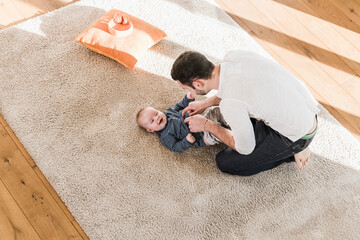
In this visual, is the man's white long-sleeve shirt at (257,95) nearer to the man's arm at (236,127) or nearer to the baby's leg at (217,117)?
the man's arm at (236,127)

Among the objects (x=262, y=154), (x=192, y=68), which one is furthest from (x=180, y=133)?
(x=192, y=68)

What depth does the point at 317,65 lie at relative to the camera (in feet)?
6.68

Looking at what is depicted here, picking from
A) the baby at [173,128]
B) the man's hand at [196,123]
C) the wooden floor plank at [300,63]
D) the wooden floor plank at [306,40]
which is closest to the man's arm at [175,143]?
the baby at [173,128]

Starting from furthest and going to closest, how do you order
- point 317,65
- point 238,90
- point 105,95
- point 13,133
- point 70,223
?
point 317,65
point 105,95
point 13,133
point 70,223
point 238,90

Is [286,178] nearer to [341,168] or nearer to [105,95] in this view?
[341,168]

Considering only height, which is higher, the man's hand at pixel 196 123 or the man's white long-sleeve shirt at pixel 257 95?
the man's white long-sleeve shirt at pixel 257 95

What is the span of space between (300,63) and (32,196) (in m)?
1.69

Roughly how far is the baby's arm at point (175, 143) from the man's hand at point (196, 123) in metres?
0.10

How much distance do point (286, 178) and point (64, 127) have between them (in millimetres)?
1156

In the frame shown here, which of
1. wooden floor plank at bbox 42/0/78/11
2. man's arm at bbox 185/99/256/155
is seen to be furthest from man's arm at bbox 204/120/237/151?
wooden floor plank at bbox 42/0/78/11

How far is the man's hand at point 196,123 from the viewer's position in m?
1.46

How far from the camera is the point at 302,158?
158cm

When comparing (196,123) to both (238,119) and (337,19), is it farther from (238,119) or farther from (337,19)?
(337,19)

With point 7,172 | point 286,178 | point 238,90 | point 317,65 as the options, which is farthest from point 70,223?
point 317,65
